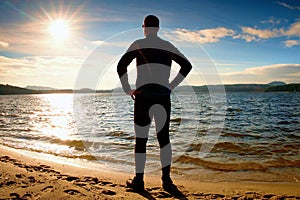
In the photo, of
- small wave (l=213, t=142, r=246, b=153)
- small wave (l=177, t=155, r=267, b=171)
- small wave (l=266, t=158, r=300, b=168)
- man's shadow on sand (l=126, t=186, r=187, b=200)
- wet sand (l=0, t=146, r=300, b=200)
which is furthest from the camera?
small wave (l=213, t=142, r=246, b=153)

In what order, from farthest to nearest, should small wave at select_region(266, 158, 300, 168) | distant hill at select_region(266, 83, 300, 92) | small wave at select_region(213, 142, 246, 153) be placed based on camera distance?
distant hill at select_region(266, 83, 300, 92) < small wave at select_region(213, 142, 246, 153) < small wave at select_region(266, 158, 300, 168)

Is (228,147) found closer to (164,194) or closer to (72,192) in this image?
(164,194)

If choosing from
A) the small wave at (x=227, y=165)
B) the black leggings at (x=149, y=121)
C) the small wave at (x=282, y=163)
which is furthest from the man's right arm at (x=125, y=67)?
the small wave at (x=282, y=163)

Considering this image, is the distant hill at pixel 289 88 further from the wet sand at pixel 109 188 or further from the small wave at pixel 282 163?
the wet sand at pixel 109 188

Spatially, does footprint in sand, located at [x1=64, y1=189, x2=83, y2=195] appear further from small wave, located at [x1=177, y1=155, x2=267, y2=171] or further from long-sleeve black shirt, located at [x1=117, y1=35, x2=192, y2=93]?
small wave, located at [x1=177, y1=155, x2=267, y2=171]

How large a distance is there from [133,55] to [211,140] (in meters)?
7.55

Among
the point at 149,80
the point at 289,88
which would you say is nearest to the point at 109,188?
the point at 149,80

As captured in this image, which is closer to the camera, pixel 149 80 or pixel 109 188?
pixel 149 80

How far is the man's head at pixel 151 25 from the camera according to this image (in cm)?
418

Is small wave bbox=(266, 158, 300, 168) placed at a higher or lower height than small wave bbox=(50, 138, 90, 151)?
higher

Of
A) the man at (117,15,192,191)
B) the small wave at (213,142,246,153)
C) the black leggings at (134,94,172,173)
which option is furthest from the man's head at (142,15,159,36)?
the small wave at (213,142,246,153)

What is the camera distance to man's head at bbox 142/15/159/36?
4.18 m

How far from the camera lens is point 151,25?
419cm

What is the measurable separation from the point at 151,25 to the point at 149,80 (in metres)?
0.91
